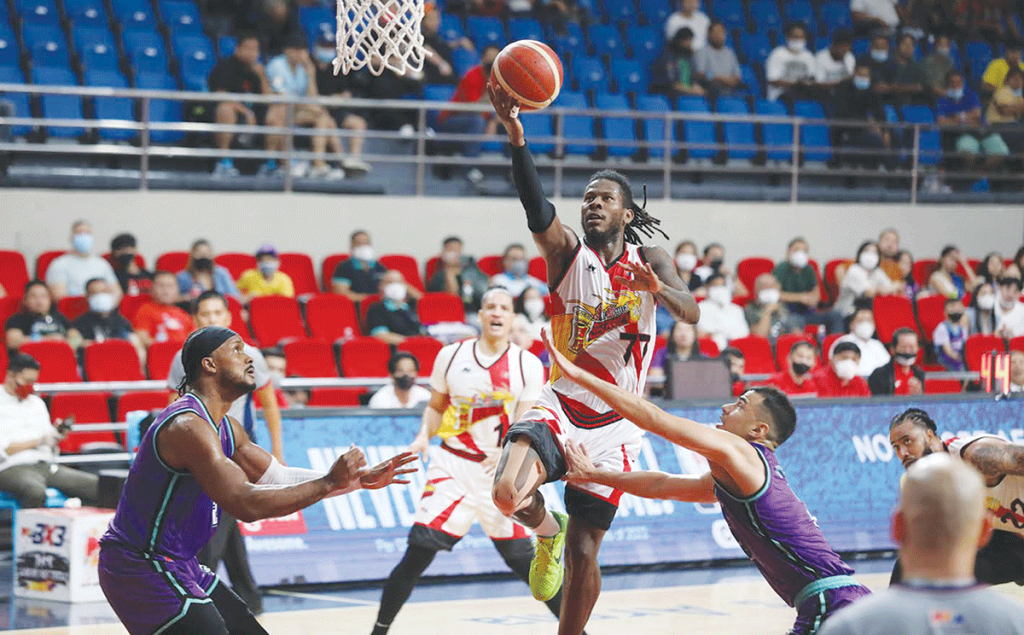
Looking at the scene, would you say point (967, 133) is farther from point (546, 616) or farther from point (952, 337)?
point (546, 616)

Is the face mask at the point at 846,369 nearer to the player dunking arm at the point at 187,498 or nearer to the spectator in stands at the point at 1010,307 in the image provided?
the spectator in stands at the point at 1010,307

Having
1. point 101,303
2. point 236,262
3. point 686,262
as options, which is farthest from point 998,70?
point 101,303

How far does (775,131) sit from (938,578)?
52.9 ft

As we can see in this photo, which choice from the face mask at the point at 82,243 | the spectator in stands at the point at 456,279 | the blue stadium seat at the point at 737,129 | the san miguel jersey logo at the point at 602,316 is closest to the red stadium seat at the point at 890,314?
the blue stadium seat at the point at 737,129

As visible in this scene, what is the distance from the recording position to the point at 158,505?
502cm

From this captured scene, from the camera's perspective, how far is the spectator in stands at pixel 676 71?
17625 millimetres

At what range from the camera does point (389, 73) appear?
50.6 ft

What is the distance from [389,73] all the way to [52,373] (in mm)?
5740

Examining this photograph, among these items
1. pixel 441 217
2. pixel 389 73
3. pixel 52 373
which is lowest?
pixel 52 373

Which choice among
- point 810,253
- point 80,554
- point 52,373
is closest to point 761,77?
point 810,253

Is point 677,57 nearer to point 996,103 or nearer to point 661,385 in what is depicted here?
point 996,103

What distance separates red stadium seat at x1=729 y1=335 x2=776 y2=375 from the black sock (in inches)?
267

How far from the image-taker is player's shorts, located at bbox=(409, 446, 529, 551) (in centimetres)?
790

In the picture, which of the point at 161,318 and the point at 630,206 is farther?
the point at 161,318
